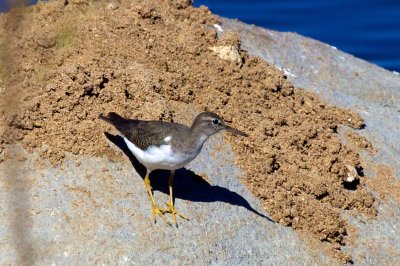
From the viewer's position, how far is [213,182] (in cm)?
855

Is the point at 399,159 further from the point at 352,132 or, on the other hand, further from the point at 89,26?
the point at 89,26

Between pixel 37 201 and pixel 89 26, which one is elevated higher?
pixel 89 26

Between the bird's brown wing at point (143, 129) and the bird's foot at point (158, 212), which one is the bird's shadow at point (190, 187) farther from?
the bird's foot at point (158, 212)

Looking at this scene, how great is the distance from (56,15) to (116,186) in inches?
97.1

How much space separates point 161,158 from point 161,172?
788 millimetres

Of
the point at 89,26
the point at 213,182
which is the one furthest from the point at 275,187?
the point at 89,26

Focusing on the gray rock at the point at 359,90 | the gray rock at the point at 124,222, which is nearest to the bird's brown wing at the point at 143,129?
the gray rock at the point at 124,222

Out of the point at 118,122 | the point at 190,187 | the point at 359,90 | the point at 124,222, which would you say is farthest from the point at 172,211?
the point at 359,90

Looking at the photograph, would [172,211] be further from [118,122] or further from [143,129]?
[118,122]

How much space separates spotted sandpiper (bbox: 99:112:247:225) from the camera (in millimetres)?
8023

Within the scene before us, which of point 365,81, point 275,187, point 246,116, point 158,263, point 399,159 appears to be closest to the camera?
point 158,263

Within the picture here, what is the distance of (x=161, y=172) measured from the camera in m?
8.76

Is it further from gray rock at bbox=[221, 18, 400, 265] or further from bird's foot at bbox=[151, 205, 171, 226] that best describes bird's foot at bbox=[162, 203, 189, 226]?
gray rock at bbox=[221, 18, 400, 265]

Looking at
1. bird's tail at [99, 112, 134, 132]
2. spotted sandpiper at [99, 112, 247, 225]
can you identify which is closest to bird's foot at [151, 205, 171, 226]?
spotted sandpiper at [99, 112, 247, 225]
